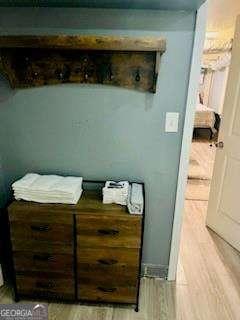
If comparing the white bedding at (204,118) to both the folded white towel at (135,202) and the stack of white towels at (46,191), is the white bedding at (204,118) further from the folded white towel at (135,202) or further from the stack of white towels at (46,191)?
the stack of white towels at (46,191)

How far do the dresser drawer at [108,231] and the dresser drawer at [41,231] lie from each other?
0.26 feet

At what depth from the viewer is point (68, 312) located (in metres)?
1.73

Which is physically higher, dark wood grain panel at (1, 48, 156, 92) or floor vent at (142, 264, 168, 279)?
dark wood grain panel at (1, 48, 156, 92)

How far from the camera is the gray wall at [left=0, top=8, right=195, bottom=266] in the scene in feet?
4.96

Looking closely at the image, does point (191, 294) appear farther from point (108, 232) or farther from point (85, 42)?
point (85, 42)

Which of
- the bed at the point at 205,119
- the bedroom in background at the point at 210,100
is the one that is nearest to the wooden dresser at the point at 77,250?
the bedroom in background at the point at 210,100

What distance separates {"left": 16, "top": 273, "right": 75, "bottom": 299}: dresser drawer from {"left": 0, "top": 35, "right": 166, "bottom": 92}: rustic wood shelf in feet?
4.13

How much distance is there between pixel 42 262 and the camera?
1.67 m

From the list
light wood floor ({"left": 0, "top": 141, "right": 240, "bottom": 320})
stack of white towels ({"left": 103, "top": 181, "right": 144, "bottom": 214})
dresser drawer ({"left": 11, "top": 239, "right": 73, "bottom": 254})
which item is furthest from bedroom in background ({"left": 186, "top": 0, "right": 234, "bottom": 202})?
dresser drawer ({"left": 11, "top": 239, "right": 73, "bottom": 254})

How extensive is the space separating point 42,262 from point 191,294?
111cm

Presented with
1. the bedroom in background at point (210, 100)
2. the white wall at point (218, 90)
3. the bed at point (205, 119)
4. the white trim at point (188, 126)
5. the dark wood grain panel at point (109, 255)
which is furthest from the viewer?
the white wall at point (218, 90)

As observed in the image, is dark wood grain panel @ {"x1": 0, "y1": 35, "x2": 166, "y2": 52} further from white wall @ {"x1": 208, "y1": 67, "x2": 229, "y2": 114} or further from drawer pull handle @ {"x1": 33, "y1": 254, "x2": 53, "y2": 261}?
white wall @ {"x1": 208, "y1": 67, "x2": 229, "y2": 114}

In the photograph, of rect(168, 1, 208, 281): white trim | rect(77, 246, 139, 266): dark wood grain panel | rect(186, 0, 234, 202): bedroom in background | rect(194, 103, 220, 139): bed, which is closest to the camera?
rect(168, 1, 208, 281): white trim

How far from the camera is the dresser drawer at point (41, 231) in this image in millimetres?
1566
